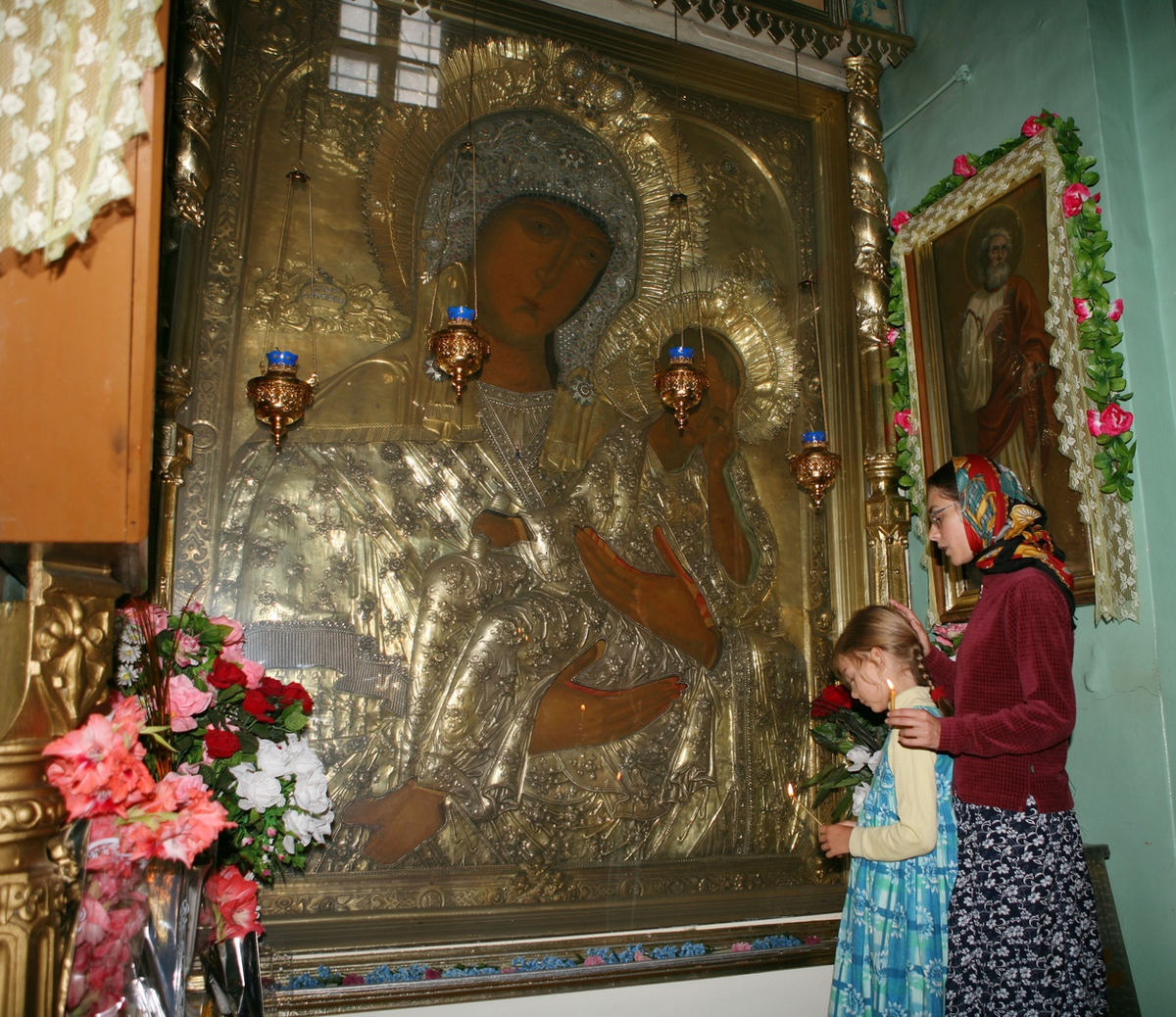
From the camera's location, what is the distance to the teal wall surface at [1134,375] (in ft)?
10.9

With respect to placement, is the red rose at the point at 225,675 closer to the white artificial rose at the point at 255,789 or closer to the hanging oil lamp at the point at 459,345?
the white artificial rose at the point at 255,789

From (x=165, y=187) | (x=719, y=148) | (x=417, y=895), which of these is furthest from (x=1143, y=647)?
(x=165, y=187)

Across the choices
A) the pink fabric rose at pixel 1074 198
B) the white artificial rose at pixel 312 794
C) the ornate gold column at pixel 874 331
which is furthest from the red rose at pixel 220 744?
the pink fabric rose at pixel 1074 198

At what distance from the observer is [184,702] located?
2787 millimetres

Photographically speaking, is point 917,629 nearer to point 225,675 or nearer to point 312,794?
point 312,794

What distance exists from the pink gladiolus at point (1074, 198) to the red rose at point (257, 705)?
359 cm

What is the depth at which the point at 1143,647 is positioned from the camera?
3.43m

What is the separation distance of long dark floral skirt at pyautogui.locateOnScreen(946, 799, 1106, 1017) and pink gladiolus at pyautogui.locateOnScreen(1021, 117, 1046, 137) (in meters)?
3.06

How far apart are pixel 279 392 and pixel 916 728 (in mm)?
2567

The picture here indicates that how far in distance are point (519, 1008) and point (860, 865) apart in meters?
1.32

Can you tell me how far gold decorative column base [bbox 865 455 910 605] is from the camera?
15.3 ft

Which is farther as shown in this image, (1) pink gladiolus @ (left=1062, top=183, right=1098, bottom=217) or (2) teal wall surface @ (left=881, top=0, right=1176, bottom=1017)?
(1) pink gladiolus @ (left=1062, top=183, right=1098, bottom=217)

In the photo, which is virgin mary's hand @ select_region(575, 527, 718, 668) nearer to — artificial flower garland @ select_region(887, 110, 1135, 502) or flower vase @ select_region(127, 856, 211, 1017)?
artificial flower garland @ select_region(887, 110, 1135, 502)

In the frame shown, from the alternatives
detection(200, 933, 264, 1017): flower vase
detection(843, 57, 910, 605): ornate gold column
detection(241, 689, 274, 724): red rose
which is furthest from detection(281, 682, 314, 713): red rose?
detection(843, 57, 910, 605): ornate gold column
